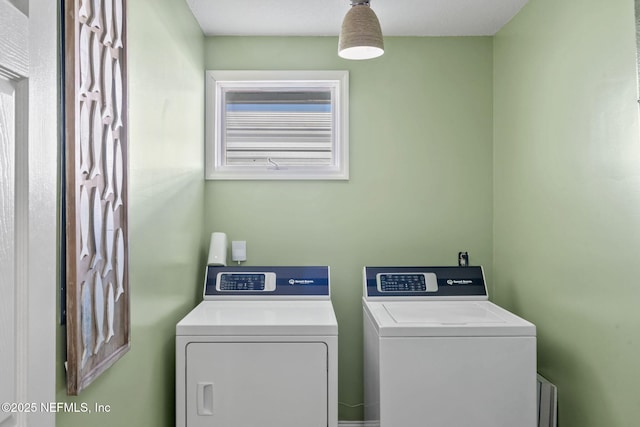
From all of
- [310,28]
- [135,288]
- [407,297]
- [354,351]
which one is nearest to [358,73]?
[310,28]

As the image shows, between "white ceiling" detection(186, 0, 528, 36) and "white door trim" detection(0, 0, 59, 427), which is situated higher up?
"white ceiling" detection(186, 0, 528, 36)

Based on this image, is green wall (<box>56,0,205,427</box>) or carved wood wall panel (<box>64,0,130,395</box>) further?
green wall (<box>56,0,205,427</box>)

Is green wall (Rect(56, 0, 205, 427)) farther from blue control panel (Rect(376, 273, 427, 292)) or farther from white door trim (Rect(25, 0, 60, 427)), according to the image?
blue control panel (Rect(376, 273, 427, 292))

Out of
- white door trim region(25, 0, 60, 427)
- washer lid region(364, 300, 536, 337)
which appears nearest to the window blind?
washer lid region(364, 300, 536, 337)

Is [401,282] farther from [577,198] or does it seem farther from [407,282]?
[577,198]

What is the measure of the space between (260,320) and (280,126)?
1342 mm

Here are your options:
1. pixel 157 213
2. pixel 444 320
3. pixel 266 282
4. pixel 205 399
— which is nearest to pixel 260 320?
pixel 205 399

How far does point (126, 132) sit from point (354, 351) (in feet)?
6.37

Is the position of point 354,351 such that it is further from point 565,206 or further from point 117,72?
point 117,72

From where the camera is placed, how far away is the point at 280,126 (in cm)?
303

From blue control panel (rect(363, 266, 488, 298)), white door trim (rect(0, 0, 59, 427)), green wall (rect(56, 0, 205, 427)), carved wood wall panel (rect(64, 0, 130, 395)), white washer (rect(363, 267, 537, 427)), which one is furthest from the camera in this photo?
blue control panel (rect(363, 266, 488, 298))

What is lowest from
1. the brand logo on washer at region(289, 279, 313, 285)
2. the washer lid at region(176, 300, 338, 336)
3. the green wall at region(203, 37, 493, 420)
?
the washer lid at region(176, 300, 338, 336)

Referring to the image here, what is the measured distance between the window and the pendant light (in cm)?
80

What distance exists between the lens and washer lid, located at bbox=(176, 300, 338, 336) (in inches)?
81.8
